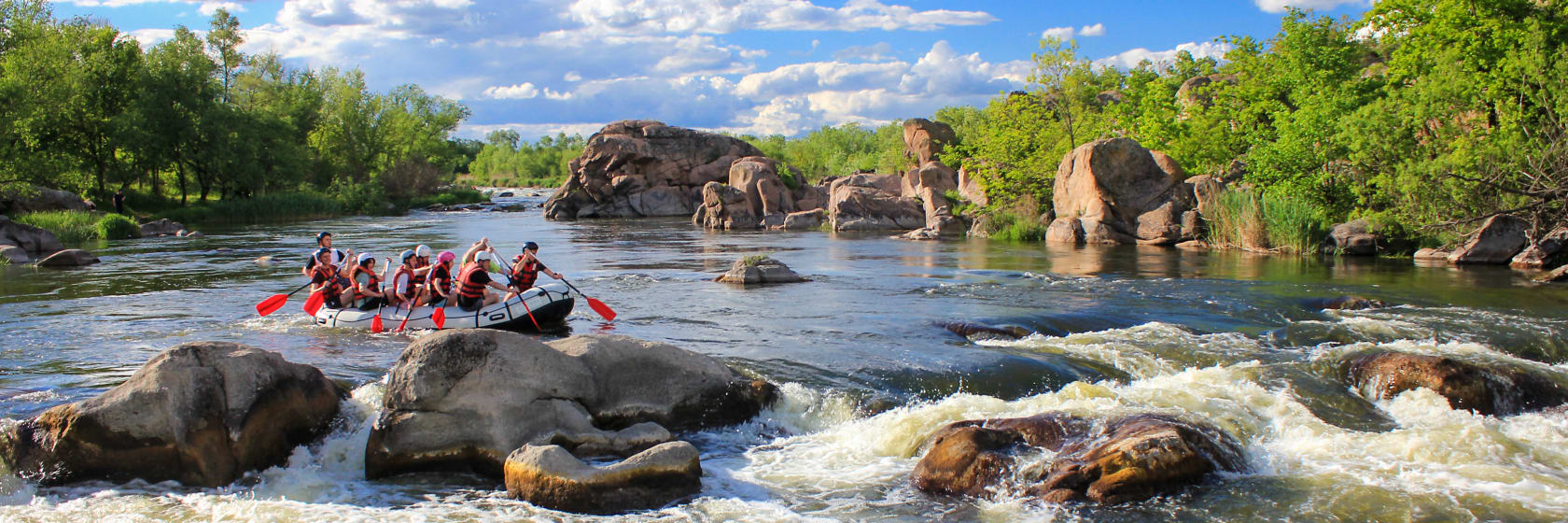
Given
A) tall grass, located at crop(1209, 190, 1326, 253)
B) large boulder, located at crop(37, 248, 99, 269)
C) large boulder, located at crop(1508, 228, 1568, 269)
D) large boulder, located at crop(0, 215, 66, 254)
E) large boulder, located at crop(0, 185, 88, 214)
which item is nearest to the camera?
large boulder, located at crop(1508, 228, 1568, 269)

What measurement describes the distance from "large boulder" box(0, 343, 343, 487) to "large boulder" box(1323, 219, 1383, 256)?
23294mm

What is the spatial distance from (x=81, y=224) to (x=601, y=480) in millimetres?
34829

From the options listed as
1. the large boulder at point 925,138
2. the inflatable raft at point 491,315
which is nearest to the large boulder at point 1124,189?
the large boulder at point 925,138

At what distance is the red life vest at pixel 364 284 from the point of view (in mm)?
14602

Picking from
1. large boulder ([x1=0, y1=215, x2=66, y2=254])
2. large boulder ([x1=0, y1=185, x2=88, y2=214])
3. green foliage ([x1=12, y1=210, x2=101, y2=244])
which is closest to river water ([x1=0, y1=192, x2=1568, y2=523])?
large boulder ([x1=0, y1=215, x2=66, y2=254])

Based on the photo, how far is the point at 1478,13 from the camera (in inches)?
880

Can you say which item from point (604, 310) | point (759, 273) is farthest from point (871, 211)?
point (604, 310)

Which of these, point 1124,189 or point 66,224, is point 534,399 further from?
point 66,224

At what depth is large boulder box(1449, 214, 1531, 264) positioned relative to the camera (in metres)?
21.0

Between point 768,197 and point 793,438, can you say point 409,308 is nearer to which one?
point 793,438

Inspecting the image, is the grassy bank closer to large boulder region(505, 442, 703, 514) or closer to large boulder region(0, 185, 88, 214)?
large boulder region(0, 185, 88, 214)

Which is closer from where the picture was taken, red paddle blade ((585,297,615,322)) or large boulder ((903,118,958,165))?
red paddle blade ((585,297,615,322))

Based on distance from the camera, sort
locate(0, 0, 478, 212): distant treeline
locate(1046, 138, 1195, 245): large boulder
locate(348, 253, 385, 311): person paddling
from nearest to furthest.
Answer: locate(348, 253, 385, 311): person paddling, locate(1046, 138, 1195, 245): large boulder, locate(0, 0, 478, 212): distant treeline

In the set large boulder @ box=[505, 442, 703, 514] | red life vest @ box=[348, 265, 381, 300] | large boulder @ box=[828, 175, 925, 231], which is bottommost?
large boulder @ box=[505, 442, 703, 514]
